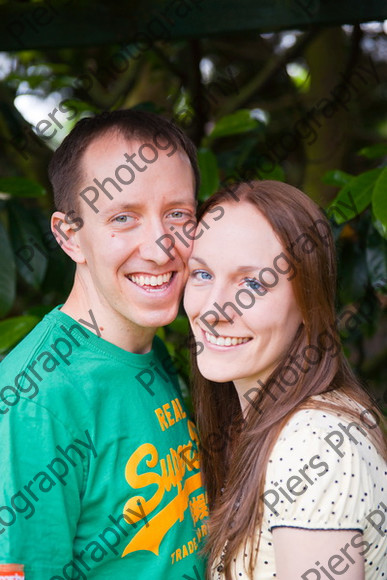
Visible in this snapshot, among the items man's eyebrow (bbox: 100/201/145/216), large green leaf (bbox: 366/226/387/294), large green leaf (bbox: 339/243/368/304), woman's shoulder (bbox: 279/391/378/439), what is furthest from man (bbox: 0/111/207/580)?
large green leaf (bbox: 339/243/368/304)

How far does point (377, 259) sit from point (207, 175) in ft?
1.42

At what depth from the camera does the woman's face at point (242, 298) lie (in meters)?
1.19

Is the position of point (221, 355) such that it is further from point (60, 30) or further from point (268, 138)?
point (268, 138)

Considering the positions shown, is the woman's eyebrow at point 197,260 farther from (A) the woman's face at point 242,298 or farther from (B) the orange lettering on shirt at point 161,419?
(B) the orange lettering on shirt at point 161,419

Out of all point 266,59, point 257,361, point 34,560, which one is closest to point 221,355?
point 257,361

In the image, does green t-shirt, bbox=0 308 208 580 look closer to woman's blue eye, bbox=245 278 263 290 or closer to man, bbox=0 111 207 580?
man, bbox=0 111 207 580

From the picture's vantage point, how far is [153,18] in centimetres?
166

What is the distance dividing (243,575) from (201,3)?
1162 millimetres

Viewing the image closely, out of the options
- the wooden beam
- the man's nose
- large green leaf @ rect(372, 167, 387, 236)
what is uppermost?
the wooden beam

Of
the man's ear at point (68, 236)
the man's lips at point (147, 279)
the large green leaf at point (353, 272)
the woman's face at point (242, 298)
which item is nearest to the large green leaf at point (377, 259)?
the large green leaf at point (353, 272)

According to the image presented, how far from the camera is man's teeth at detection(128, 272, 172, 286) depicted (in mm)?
1268

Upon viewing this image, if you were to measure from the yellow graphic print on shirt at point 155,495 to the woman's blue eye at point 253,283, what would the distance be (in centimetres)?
31

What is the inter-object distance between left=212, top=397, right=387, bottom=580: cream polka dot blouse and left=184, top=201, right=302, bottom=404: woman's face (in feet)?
0.45

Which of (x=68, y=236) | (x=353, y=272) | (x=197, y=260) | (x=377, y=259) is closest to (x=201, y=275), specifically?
(x=197, y=260)
